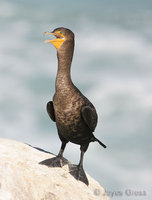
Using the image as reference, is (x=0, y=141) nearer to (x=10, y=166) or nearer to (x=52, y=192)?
(x=10, y=166)

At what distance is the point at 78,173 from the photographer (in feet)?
25.7

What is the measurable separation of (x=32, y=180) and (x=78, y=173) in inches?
54.9

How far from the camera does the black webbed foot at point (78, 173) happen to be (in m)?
7.75

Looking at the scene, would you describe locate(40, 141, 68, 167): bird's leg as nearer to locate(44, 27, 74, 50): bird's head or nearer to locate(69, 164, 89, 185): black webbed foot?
locate(69, 164, 89, 185): black webbed foot

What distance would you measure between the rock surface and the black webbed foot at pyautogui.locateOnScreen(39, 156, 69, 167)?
0.11 m

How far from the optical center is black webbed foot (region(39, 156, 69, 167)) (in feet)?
25.0

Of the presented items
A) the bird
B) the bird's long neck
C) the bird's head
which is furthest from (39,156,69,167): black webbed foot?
the bird's head

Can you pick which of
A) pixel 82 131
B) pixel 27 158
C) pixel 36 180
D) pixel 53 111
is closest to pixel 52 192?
Result: pixel 36 180

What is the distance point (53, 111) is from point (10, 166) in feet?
6.23

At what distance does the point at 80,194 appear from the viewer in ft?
24.1

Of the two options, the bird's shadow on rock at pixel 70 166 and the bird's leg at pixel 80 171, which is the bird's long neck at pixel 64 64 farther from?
the bird's shadow on rock at pixel 70 166

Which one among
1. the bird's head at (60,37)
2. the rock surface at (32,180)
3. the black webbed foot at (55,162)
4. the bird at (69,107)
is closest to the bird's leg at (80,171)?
the bird at (69,107)

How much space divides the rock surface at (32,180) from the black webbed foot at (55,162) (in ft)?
0.35

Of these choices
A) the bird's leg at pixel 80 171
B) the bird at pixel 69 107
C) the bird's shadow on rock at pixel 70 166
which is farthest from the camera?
the bird's leg at pixel 80 171
